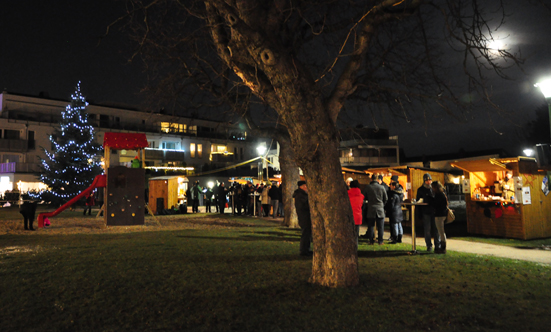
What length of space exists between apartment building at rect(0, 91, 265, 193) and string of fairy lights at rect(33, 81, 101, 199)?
215cm

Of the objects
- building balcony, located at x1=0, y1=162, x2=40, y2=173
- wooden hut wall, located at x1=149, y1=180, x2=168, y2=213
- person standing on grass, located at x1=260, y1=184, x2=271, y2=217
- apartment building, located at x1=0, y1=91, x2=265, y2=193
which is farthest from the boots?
building balcony, located at x1=0, y1=162, x2=40, y2=173

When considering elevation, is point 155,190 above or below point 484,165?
below

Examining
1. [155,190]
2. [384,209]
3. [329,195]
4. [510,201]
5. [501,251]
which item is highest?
[155,190]

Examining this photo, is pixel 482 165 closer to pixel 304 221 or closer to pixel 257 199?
pixel 304 221

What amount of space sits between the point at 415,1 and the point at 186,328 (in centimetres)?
561

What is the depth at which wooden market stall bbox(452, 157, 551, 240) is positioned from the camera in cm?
1147

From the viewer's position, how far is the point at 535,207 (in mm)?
11680

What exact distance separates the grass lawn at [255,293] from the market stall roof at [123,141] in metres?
8.43

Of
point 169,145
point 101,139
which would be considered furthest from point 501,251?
point 169,145

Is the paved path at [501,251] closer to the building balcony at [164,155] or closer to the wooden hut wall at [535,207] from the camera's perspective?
the wooden hut wall at [535,207]

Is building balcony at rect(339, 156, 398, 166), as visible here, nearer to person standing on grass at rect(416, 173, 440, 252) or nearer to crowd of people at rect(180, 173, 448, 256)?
crowd of people at rect(180, 173, 448, 256)

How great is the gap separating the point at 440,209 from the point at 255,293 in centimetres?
539

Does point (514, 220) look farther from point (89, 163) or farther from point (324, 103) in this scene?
point (89, 163)

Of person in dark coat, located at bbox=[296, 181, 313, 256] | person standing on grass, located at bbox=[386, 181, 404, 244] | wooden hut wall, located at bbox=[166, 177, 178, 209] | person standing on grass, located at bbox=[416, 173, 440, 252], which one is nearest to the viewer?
person in dark coat, located at bbox=[296, 181, 313, 256]
